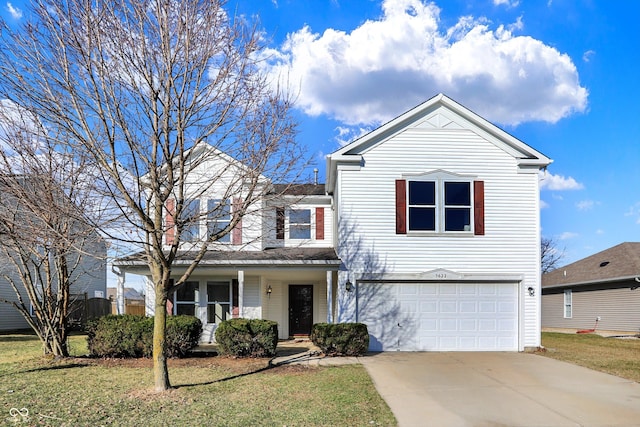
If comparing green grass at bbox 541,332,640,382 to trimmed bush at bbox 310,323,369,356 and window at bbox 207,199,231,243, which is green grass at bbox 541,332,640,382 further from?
window at bbox 207,199,231,243

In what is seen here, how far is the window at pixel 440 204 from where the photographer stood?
14820 mm

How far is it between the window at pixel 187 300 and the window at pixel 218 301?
49 centimetres

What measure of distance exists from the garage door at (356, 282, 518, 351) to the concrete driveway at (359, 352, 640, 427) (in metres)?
1.49

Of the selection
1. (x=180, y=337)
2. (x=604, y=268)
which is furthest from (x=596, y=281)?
(x=180, y=337)

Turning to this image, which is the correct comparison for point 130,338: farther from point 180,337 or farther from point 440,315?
point 440,315

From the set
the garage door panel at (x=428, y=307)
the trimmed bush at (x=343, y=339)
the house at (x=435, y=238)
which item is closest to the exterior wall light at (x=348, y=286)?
the house at (x=435, y=238)

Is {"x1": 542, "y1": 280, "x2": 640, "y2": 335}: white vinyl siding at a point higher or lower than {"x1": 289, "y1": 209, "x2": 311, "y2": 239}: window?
lower

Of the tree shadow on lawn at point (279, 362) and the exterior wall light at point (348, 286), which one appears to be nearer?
the tree shadow on lawn at point (279, 362)

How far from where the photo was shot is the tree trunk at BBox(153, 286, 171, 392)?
876 cm

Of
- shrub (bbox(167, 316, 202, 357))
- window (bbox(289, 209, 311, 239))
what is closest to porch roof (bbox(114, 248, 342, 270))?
window (bbox(289, 209, 311, 239))

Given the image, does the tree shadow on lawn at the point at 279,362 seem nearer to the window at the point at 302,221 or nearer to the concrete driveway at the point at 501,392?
the concrete driveway at the point at 501,392

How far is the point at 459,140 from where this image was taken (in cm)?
1515

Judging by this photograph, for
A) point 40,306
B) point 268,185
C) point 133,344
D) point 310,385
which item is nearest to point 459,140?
point 268,185

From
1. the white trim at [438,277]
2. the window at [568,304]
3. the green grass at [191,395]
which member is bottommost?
the window at [568,304]
